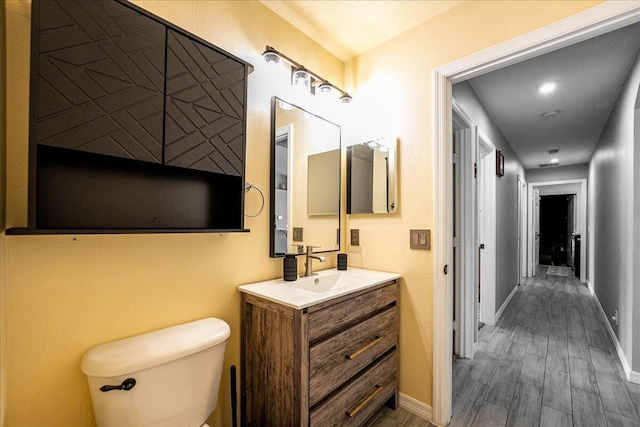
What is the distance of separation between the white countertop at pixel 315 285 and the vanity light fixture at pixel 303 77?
1.23 meters

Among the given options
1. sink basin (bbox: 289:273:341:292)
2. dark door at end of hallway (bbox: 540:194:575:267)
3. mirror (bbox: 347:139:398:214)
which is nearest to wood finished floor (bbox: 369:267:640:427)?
sink basin (bbox: 289:273:341:292)

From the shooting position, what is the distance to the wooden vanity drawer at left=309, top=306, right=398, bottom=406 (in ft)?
4.26

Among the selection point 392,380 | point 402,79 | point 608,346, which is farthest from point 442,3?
point 608,346

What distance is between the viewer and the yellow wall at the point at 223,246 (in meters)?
0.99

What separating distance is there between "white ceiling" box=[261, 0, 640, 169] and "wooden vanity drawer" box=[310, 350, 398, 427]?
210 centimetres

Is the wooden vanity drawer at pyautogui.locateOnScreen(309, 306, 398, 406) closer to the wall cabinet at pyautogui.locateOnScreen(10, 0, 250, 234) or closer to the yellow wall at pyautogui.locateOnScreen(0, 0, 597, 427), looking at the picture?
the yellow wall at pyautogui.locateOnScreen(0, 0, 597, 427)

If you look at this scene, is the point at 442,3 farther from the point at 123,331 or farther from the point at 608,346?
the point at 608,346

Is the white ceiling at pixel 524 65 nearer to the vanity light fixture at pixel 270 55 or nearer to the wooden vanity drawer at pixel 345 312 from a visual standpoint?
the vanity light fixture at pixel 270 55

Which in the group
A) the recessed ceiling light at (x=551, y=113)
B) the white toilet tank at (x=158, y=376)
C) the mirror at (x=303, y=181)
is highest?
the recessed ceiling light at (x=551, y=113)

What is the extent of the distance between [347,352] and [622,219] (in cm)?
285

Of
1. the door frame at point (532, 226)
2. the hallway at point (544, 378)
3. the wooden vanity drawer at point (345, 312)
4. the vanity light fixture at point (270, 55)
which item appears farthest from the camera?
the door frame at point (532, 226)

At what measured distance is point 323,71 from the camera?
2111mm

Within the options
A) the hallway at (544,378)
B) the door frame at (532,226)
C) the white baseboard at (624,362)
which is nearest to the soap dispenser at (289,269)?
the hallway at (544,378)

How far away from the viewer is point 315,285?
1.81 m
